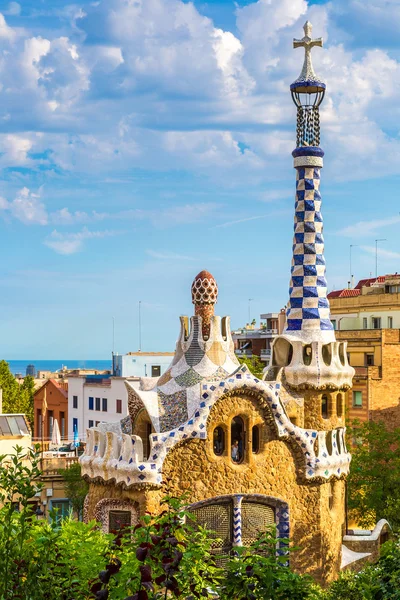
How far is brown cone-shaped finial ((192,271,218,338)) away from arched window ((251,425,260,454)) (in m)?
2.23

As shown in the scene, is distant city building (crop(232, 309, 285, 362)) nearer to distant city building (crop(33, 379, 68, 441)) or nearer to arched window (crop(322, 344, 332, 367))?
distant city building (crop(33, 379, 68, 441))

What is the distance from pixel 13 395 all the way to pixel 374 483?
26.3 m

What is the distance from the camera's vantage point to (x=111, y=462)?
70.7 ft

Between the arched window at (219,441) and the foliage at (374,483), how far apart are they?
29.3 ft

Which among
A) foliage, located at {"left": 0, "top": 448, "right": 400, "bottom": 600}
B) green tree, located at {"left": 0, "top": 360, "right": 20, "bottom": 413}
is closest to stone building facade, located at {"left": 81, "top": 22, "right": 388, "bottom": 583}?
foliage, located at {"left": 0, "top": 448, "right": 400, "bottom": 600}

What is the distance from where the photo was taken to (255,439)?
22062mm

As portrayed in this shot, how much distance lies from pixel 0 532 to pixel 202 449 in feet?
29.4

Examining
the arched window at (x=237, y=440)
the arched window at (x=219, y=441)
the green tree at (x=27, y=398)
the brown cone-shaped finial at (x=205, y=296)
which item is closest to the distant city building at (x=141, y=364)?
the green tree at (x=27, y=398)

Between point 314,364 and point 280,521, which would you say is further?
point 314,364

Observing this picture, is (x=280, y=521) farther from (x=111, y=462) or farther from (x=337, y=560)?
(x=111, y=462)

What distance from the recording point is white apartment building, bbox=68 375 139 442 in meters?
48.2

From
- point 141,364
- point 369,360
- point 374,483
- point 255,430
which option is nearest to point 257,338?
point 141,364

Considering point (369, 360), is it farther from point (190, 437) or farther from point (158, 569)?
point (158, 569)

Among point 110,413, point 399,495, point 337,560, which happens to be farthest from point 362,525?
point 110,413
